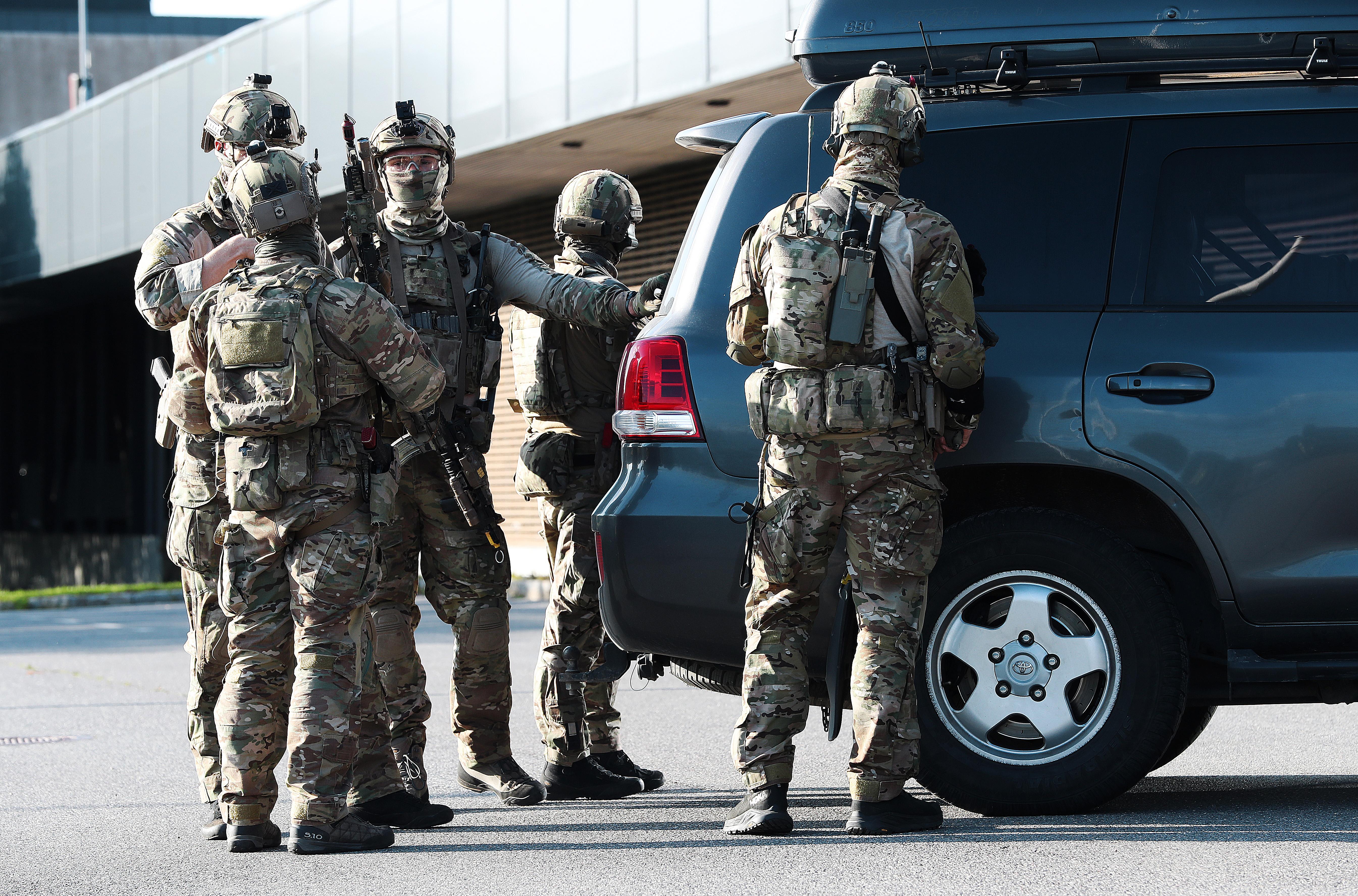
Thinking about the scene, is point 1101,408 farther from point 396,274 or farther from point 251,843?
point 251,843

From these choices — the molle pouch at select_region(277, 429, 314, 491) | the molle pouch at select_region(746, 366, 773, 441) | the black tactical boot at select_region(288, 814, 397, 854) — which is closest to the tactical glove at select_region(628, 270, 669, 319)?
the molle pouch at select_region(746, 366, 773, 441)

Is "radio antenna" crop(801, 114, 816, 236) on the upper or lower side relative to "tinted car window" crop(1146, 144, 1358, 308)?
upper

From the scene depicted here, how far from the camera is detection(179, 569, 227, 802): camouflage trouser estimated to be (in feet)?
17.6

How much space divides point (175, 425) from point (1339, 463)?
11.3 ft

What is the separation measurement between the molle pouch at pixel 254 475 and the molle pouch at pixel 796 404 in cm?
134

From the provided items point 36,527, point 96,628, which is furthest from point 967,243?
point 36,527

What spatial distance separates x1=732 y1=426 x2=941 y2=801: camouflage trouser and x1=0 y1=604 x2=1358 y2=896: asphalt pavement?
258mm

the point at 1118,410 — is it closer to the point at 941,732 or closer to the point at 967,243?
the point at 967,243

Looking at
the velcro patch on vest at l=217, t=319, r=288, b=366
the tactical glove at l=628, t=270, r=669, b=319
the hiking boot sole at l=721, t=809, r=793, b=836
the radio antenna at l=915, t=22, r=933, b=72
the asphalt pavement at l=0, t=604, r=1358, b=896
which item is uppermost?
the radio antenna at l=915, t=22, r=933, b=72

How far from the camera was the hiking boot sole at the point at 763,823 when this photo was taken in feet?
15.6

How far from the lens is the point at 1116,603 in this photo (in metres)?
4.77

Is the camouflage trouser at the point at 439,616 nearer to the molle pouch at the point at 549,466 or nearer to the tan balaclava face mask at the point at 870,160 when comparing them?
the molle pouch at the point at 549,466

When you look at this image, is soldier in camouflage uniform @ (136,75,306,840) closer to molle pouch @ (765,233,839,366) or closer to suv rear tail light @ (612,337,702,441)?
suv rear tail light @ (612,337,702,441)

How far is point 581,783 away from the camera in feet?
18.9
